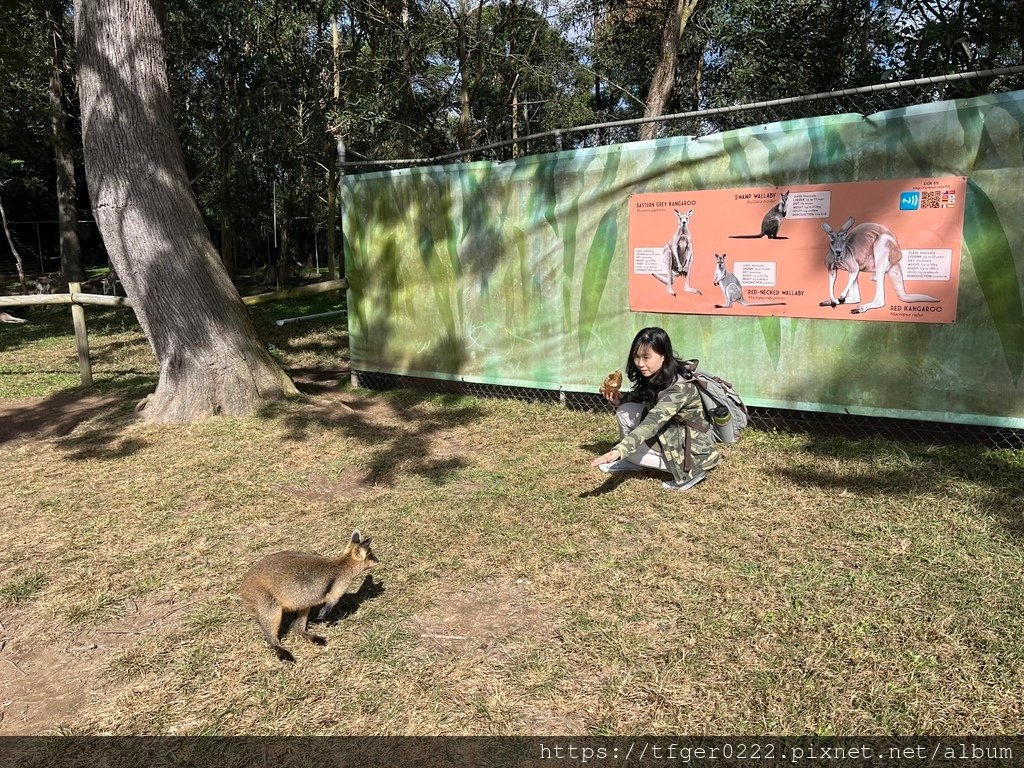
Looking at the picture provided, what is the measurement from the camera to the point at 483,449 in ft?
18.6

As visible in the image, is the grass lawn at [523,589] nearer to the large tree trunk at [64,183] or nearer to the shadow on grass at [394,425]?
the shadow on grass at [394,425]

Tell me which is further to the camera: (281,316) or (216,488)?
(281,316)

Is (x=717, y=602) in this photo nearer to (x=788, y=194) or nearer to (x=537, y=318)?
(x=788, y=194)

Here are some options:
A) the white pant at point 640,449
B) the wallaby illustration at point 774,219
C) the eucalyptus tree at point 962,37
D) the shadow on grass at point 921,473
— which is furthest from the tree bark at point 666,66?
the white pant at point 640,449

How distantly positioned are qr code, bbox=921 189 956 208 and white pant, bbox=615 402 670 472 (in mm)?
2346

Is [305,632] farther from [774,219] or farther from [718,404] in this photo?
[774,219]

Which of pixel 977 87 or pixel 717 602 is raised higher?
pixel 977 87

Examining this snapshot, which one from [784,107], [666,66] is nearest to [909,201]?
[784,107]

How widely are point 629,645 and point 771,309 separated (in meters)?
3.36

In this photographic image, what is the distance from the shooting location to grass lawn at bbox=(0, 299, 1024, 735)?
8.48ft

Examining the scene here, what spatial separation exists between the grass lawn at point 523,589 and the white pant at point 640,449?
0.57ft

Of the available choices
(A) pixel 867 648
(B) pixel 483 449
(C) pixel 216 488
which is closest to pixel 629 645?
(A) pixel 867 648

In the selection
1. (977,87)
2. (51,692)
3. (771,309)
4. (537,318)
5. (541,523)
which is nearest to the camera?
(51,692)

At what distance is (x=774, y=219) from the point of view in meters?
5.31
